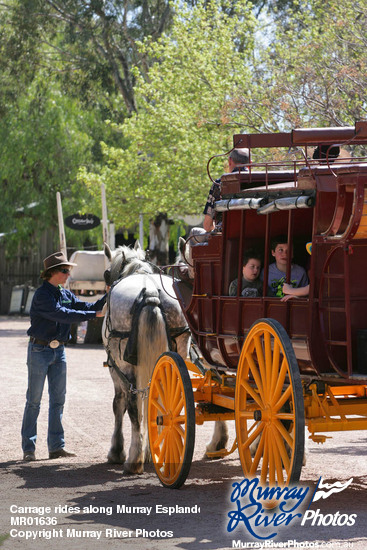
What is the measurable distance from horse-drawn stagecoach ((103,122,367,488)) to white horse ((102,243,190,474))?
616 millimetres

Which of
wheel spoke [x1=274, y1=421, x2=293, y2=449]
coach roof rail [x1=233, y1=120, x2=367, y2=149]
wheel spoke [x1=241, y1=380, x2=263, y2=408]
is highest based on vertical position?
coach roof rail [x1=233, y1=120, x2=367, y2=149]

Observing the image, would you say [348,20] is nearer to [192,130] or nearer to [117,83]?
[192,130]

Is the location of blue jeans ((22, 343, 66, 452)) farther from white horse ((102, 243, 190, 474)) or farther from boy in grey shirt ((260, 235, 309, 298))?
boy in grey shirt ((260, 235, 309, 298))

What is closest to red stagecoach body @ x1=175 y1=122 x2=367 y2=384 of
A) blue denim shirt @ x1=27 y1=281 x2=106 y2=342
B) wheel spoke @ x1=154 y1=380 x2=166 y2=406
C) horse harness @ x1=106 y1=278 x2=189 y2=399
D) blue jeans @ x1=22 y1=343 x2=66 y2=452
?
wheel spoke @ x1=154 y1=380 x2=166 y2=406

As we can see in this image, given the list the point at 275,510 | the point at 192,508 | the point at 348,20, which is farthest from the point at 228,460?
the point at 348,20

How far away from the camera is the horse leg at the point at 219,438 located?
948 centimetres

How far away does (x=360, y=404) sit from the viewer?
6.99 meters

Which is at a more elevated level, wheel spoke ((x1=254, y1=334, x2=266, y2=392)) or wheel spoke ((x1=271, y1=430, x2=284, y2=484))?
wheel spoke ((x1=254, y1=334, x2=266, y2=392))

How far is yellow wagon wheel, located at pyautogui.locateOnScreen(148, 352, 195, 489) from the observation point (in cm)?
736

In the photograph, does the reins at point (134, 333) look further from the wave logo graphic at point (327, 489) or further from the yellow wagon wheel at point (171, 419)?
the wave logo graphic at point (327, 489)

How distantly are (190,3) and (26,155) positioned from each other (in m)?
7.68

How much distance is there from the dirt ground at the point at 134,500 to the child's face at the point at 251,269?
1609 millimetres

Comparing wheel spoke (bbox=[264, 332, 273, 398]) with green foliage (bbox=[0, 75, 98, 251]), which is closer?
wheel spoke (bbox=[264, 332, 273, 398])

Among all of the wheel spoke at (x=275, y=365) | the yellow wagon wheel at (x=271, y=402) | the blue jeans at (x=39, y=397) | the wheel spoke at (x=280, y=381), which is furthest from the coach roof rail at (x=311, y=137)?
the blue jeans at (x=39, y=397)
